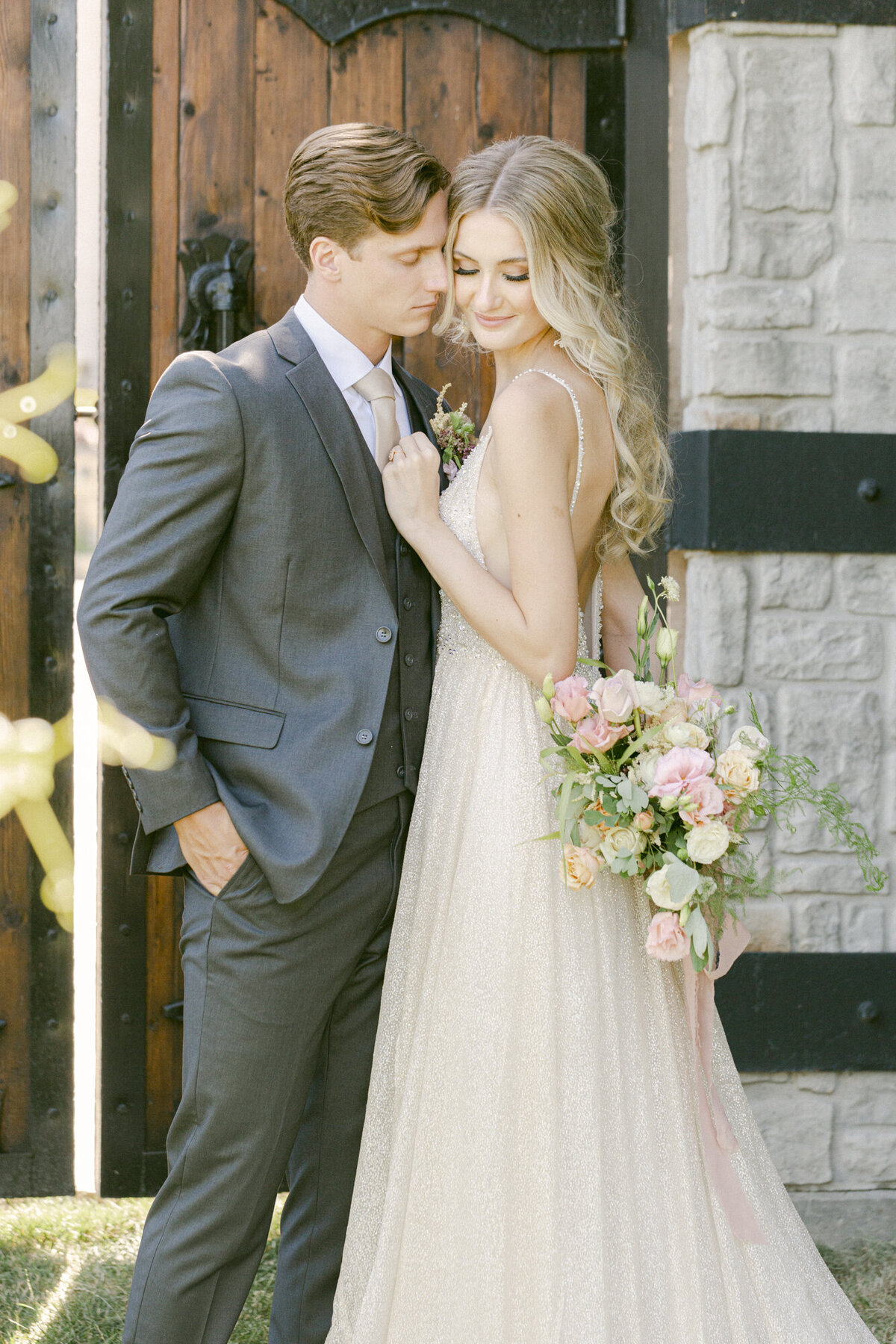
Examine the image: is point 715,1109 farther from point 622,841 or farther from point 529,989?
point 622,841

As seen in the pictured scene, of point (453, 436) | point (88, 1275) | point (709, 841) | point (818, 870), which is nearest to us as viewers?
point (709, 841)

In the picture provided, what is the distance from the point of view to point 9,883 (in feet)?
9.68

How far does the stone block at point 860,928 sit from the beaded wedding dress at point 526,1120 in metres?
0.90

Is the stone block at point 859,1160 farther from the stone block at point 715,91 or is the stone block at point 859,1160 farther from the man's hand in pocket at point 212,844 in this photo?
the stone block at point 715,91

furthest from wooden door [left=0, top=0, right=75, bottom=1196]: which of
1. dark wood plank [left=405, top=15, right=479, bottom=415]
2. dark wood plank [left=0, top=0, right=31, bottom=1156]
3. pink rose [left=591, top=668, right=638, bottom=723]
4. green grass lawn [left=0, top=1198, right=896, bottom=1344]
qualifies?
pink rose [left=591, top=668, right=638, bottom=723]

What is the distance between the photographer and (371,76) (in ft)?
9.69

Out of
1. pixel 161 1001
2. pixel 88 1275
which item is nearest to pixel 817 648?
pixel 161 1001

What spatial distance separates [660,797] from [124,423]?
1.76m

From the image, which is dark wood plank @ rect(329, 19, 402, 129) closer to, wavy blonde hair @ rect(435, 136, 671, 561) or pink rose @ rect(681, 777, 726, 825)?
wavy blonde hair @ rect(435, 136, 671, 561)

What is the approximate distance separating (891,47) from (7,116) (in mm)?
2117

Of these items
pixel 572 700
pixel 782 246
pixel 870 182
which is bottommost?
pixel 572 700

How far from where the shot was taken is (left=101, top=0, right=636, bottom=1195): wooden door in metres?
2.89

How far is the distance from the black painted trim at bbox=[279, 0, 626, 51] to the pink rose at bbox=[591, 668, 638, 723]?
6.34 ft

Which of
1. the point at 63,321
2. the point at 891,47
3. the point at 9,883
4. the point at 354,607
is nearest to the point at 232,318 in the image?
the point at 63,321
